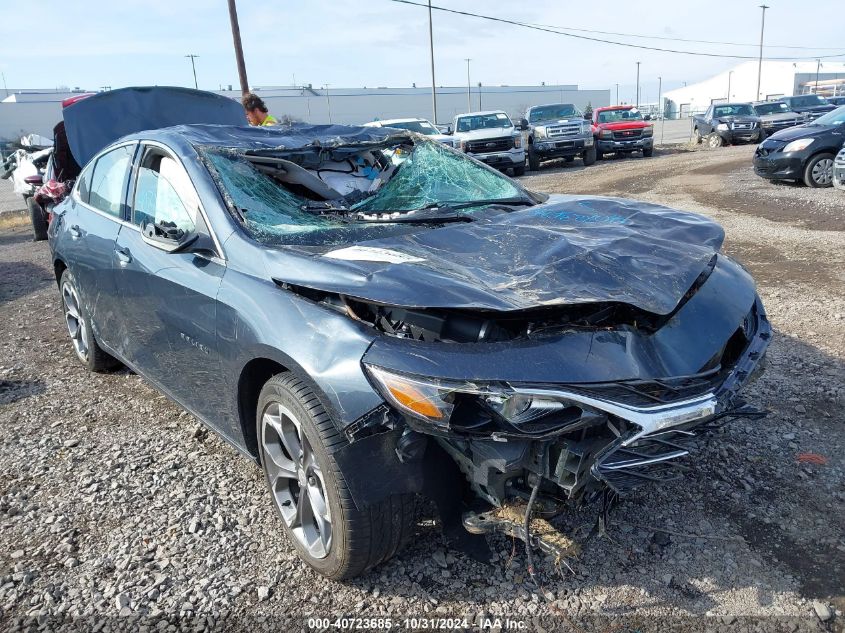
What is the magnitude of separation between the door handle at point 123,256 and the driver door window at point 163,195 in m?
0.16

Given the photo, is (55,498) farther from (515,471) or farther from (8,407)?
(515,471)

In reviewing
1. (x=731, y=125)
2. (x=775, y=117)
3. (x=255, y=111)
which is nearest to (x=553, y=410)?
(x=255, y=111)

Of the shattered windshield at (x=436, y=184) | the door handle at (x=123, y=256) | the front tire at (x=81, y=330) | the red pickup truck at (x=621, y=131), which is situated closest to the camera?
the door handle at (x=123, y=256)

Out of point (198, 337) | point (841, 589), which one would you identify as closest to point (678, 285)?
point (841, 589)

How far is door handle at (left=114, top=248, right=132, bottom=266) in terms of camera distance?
3.46 metres

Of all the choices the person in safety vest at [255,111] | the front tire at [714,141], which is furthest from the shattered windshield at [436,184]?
the front tire at [714,141]

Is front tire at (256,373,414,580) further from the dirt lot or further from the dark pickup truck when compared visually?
the dark pickup truck

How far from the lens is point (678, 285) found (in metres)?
2.48

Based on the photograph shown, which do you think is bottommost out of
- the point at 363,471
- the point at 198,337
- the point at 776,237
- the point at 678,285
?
the point at 776,237

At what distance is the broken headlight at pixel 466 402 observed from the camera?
1952 mm

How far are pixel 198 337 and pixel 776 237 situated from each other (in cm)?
741

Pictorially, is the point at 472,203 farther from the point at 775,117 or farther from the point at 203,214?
the point at 775,117

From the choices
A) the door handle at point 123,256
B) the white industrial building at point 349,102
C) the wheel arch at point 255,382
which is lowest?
the wheel arch at point 255,382

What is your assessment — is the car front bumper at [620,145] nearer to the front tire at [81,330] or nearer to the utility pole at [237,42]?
the utility pole at [237,42]
